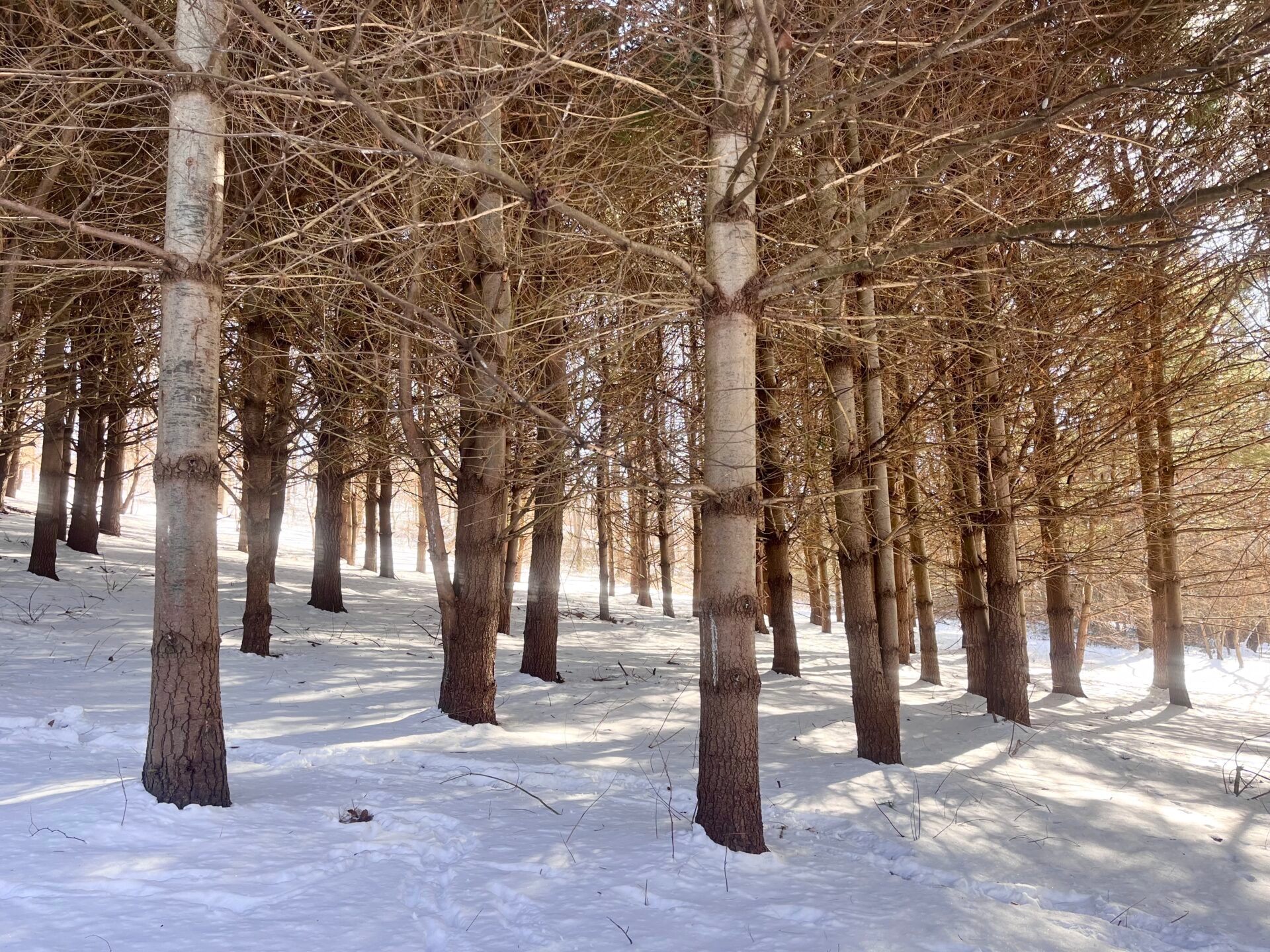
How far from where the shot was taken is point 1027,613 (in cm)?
2427

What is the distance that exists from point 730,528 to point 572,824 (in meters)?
2.13

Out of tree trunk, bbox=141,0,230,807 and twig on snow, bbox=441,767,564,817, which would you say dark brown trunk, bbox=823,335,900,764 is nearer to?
twig on snow, bbox=441,767,564,817

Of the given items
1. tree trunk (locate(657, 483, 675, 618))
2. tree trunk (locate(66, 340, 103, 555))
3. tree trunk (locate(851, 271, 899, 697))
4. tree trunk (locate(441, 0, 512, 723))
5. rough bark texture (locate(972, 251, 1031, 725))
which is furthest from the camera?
tree trunk (locate(657, 483, 675, 618))

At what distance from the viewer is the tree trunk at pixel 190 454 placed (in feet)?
15.0

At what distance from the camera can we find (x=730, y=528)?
4.59 meters

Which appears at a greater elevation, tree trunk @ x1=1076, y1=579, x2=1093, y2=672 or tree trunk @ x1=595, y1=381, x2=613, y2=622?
tree trunk @ x1=595, y1=381, x2=613, y2=622

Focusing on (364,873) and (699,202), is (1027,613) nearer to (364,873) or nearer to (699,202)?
(699,202)

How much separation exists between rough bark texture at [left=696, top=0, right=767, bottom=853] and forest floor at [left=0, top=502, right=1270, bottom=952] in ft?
1.23

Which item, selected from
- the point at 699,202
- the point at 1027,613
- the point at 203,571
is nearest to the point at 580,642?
the point at 699,202

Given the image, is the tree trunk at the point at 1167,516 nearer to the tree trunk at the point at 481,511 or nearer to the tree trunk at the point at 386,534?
the tree trunk at the point at 481,511

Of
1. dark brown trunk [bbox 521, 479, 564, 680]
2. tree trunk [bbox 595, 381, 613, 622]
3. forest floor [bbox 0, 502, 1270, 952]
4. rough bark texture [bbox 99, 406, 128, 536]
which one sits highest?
rough bark texture [bbox 99, 406, 128, 536]

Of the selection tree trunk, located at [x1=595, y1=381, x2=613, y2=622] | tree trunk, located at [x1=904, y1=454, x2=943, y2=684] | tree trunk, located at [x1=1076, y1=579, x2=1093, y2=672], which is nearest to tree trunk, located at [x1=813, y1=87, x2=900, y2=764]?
tree trunk, located at [x1=595, y1=381, x2=613, y2=622]

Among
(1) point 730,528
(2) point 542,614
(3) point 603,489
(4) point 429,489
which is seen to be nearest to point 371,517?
(2) point 542,614

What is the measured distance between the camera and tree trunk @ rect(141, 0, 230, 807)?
15.0 feet
